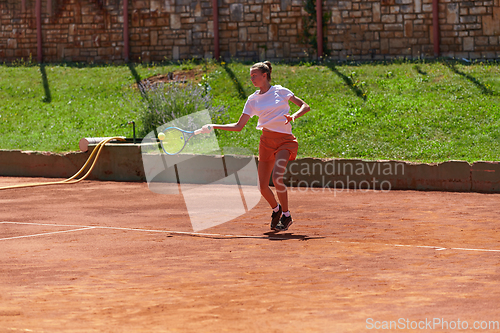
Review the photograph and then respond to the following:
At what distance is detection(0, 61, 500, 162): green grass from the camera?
12.6m

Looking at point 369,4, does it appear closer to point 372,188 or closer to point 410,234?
point 372,188

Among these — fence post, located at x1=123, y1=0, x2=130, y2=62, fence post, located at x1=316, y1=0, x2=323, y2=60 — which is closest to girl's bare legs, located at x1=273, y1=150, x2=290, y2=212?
fence post, located at x1=316, y1=0, x2=323, y2=60

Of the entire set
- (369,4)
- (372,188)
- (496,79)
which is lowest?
(372,188)

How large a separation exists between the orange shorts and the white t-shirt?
0.22 feet

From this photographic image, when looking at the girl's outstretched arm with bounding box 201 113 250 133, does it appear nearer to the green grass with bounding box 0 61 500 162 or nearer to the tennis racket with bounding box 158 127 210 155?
the green grass with bounding box 0 61 500 162

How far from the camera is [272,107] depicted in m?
6.59

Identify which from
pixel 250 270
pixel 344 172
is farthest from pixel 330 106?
pixel 250 270

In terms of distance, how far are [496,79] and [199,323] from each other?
14.3 m

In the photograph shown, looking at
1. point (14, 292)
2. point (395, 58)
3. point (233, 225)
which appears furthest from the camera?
point (395, 58)

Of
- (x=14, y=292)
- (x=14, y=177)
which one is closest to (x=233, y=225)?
(x=14, y=292)

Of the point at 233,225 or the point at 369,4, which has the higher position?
the point at 369,4

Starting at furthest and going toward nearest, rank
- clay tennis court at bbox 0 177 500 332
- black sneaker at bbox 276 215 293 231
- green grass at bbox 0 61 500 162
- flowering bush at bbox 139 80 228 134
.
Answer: flowering bush at bbox 139 80 228 134 → green grass at bbox 0 61 500 162 → black sneaker at bbox 276 215 293 231 → clay tennis court at bbox 0 177 500 332

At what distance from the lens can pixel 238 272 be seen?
4.84m

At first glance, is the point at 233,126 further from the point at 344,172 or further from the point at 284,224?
the point at 344,172
